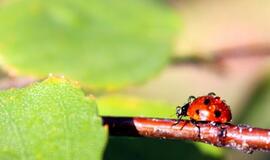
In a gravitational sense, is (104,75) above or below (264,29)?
below

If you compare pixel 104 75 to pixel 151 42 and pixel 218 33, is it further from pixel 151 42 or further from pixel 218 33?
pixel 218 33

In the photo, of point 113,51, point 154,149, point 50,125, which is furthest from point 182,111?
point 113,51

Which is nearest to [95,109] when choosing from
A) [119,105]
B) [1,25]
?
[119,105]

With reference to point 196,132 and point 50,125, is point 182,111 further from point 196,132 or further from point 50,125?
point 50,125

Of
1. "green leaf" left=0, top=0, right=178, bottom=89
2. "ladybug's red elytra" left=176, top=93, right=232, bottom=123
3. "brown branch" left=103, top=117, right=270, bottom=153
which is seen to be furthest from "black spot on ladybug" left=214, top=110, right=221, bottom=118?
"green leaf" left=0, top=0, right=178, bottom=89

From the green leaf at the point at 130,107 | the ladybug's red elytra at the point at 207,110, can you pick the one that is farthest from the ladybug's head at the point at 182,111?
the green leaf at the point at 130,107

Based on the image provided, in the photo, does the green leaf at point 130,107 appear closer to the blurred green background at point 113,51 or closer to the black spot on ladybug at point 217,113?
the blurred green background at point 113,51
